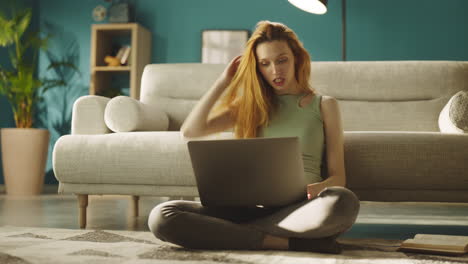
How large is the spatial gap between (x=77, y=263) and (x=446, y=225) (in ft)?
6.28

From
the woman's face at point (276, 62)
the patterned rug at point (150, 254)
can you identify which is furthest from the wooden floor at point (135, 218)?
the woman's face at point (276, 62)

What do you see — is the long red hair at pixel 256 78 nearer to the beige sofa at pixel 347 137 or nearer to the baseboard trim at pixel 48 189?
the beige sofa at pixel 347 137

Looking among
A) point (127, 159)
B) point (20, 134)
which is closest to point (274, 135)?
point (127, 159)

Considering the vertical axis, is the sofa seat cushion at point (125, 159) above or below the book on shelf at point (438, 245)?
above

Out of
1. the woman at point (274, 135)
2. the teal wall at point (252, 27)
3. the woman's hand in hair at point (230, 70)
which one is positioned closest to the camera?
the woman at point (274, 135)

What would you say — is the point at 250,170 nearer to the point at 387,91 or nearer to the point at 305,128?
the point at 305,128

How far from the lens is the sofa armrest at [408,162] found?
1985 mm

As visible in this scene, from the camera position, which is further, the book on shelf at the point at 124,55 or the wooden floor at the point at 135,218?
the book on shelf at the point at 124,55

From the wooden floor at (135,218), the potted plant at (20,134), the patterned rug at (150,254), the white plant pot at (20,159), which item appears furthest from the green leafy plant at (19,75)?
the patterned rug at (150,254)

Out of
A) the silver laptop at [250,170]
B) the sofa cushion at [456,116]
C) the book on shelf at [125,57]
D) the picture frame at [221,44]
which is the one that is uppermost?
the picture frame at [221,44]

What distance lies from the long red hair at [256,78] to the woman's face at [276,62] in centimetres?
2

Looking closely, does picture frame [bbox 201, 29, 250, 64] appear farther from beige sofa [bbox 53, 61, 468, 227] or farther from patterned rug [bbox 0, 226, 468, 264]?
patterned rug [bbox 0, 226, 468, 264]

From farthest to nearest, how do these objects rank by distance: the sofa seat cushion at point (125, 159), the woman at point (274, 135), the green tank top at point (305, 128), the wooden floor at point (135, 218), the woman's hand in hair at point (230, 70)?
the wooden floor at point (135, 218)
the sofa seat cushion at point (125, 159)
the woman's hand in hair at point (230, 70)
the green tank top at point (305, 128)
the woman at point (274, 135)

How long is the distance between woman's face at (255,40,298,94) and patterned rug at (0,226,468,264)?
54cm
